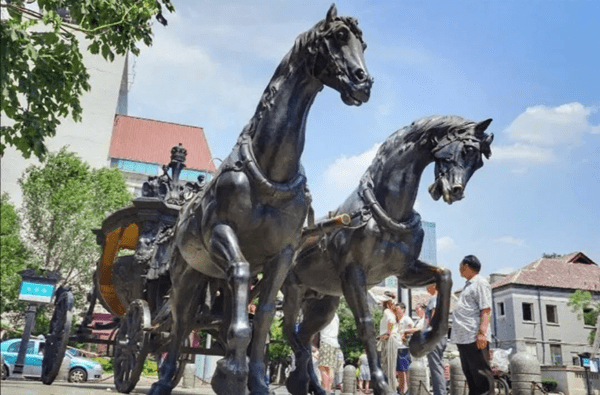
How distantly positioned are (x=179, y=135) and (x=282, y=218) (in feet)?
173

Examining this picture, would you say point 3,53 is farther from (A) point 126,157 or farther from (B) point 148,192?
(A) point 126,157

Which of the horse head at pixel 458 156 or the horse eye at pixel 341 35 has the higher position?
the horse eye at pixel 341 35

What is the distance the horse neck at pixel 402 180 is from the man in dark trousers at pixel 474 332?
1448mm

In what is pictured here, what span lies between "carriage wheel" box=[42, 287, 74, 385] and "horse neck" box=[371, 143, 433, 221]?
5552mm

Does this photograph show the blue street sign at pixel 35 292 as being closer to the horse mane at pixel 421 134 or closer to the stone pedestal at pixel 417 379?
the stone pedestal at pixel 417 379

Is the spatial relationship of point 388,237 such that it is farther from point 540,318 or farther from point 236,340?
point 540,318

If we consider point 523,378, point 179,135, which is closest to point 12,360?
point 523,378

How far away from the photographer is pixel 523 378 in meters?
7.48

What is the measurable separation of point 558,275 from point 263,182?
51940mm

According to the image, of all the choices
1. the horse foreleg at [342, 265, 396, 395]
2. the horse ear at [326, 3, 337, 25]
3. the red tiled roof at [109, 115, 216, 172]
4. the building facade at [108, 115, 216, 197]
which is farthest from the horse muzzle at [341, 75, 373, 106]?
the red tiled roof at [109, 115, 216, 172]

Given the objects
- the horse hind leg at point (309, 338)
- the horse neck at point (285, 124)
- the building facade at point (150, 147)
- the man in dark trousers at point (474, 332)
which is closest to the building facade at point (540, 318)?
the building facade at point (150, 147)

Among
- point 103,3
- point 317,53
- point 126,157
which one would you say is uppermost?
point 126,157

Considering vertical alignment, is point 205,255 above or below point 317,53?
below

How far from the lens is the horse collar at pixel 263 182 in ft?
14.1
